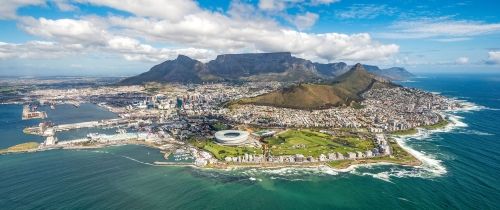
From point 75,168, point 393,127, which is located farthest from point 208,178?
point 393,127

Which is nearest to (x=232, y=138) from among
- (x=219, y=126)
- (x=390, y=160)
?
(x=219, y=126)

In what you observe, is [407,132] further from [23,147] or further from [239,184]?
[23,147]

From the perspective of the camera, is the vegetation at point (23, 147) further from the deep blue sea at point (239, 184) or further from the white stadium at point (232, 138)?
the white stadium at point (232, 138)

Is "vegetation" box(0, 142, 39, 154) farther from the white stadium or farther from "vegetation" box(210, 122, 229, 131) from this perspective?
"vegetation" box(210, 122, 229, 131)

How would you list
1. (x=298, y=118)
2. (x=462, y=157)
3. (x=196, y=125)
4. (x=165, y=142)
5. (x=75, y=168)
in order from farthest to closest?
1. (x=298, y=118)
2. (x=196, y=125)
3. (x=165, y=142)
4. (x=462, y=157)
5. (x=75, y=168)

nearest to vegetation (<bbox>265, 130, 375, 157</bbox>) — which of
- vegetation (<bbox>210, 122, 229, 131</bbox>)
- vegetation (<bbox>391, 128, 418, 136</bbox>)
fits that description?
vegetation (<bbox>391, 128, 418, 136</bbox>)

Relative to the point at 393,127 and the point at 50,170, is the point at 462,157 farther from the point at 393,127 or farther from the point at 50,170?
the point at 50,170
